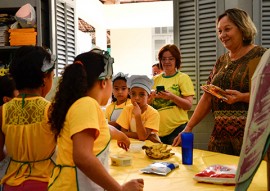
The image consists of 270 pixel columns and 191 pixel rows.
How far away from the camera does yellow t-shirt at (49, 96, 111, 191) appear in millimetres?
1249

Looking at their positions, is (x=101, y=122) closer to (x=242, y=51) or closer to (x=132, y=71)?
(x=242, y=51)

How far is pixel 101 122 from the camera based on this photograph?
137 cm

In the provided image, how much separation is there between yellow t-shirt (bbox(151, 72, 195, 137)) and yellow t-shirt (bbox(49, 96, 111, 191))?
1.88 m

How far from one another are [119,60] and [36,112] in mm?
9445

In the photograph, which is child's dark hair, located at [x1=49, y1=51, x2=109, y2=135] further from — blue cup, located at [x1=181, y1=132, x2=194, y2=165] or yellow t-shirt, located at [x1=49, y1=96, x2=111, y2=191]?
blue cup, located at [x1=181, y1=132, x2=194, y2=165]

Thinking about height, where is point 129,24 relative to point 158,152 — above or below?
above

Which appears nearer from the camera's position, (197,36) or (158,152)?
(158,152)

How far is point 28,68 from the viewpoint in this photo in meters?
1.71

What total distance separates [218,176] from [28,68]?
3.40 ft

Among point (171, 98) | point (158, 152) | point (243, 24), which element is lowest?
point (158, 152)

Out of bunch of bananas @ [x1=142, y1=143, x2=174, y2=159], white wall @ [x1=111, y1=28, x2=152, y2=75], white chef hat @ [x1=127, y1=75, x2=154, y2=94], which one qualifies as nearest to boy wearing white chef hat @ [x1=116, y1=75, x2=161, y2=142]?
white chef hat @ [x1=127, y1=75, x2=154, y2=94]

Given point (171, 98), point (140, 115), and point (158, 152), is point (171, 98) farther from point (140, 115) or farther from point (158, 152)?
point (158, 152)

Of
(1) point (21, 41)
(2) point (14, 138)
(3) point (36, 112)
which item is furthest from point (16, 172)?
(1) point (21, 41)

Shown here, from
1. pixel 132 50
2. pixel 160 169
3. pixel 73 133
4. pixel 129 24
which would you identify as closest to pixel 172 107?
pixel 160 169
